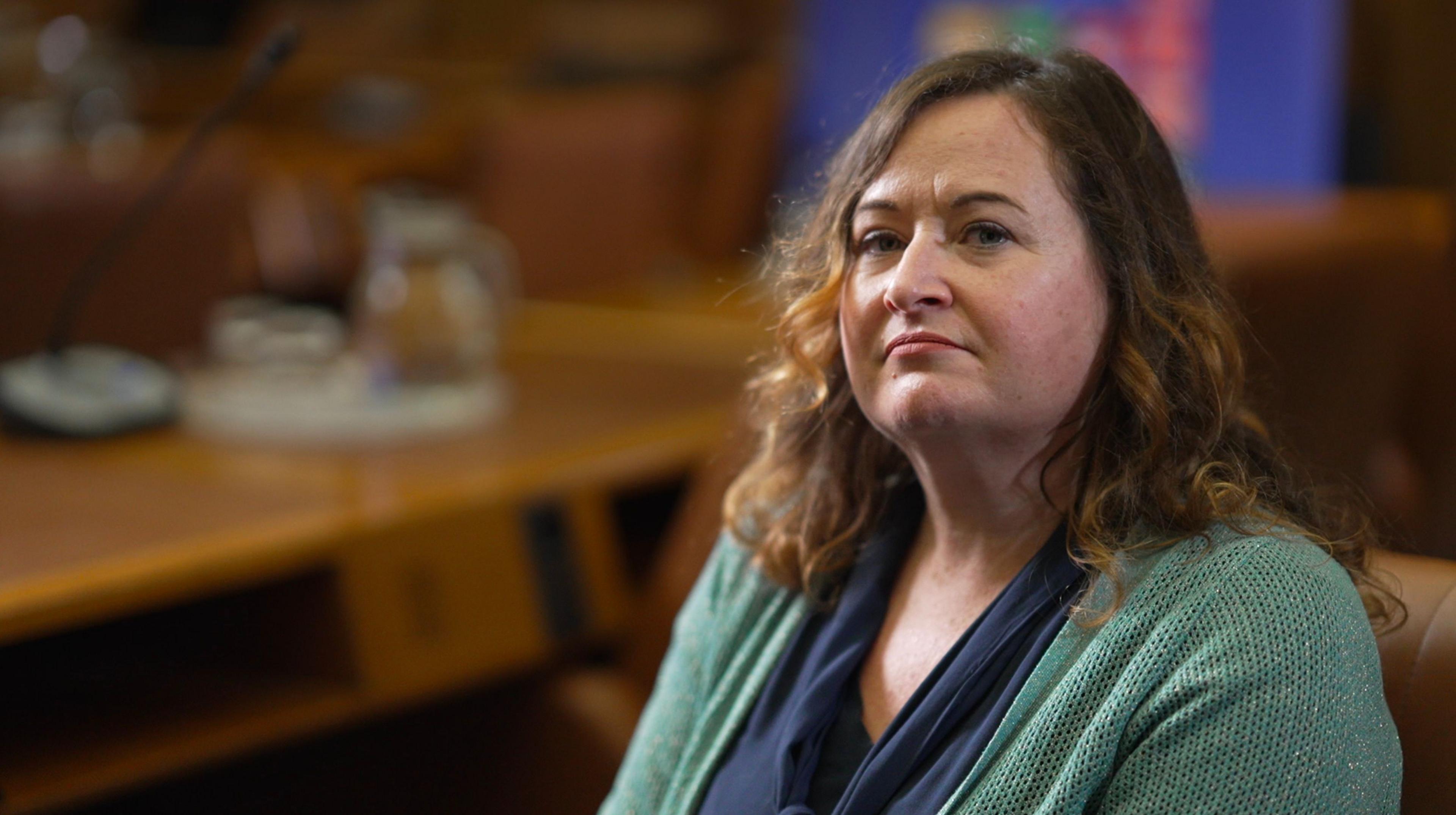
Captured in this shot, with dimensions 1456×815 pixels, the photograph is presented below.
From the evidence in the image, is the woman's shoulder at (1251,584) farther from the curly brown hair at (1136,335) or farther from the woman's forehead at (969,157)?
the woman's forehead at (969,157)

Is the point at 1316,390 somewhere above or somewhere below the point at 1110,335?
below

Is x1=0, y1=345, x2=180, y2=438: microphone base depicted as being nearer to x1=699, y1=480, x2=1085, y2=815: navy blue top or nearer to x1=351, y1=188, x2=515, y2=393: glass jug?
x1=351, y1=188, x2=515, y2=393: glass jug

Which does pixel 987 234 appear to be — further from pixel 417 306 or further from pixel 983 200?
pixel 417 306

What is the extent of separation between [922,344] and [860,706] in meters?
0.26

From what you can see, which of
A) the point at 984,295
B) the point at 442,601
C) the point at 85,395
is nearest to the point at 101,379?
the point at 85,395

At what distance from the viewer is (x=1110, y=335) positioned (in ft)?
2.99

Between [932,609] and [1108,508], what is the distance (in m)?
0.15

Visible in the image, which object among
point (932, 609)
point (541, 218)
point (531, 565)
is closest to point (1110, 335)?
point (932, 609)

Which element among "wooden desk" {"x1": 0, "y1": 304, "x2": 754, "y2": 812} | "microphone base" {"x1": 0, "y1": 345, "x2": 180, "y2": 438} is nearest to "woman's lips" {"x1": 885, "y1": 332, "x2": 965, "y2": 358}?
"wooden desk" {"x1": 0, "y1": 304, "x2": 754, "y2": 812}

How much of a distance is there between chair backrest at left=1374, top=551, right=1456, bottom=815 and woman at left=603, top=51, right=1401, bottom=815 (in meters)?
0.03

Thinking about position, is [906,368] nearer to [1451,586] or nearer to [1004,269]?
[1004,269]

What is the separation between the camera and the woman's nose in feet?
2.91

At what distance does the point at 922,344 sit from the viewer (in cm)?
89

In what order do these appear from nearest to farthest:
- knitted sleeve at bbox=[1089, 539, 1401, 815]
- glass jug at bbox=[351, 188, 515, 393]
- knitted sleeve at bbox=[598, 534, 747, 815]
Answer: knitted sleeve at bbox=[1089, 539, 1401, 815]
knitted sleeve at bbox=[598, 534, 747, 815]
glass jug at bbox=[351, 188, 515, 393]
